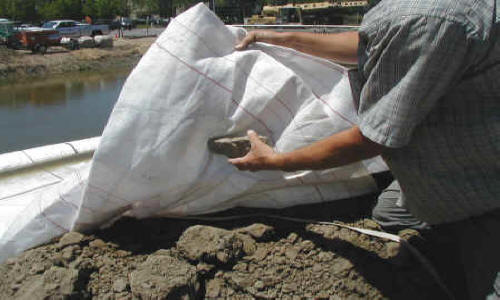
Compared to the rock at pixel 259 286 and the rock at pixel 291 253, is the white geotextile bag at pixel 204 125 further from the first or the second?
the rock at pixel 259 286

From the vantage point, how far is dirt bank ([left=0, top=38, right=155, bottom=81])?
14.2 meters

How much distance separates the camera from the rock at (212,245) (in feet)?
5.16

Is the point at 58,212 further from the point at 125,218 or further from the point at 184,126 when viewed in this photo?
the point at 184,126

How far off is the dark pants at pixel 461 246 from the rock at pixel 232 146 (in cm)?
58

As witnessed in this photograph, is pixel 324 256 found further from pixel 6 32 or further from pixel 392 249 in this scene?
pixel 6 32

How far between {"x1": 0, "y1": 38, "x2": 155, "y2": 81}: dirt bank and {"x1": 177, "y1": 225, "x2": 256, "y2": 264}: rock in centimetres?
1415

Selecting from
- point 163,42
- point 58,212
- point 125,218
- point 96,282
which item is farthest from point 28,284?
point 163,42

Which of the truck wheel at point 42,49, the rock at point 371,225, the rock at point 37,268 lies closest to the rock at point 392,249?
the rock at point 371,225

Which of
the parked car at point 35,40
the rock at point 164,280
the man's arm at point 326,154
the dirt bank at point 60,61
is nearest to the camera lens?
the man's arm at point 326,154

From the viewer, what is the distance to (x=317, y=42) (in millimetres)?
2029

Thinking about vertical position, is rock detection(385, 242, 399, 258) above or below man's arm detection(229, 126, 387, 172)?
below

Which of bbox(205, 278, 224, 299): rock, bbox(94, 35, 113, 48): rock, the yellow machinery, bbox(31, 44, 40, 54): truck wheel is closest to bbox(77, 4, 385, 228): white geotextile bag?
bbox(205, 278, 224, 299): rock

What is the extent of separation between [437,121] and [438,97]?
129mm

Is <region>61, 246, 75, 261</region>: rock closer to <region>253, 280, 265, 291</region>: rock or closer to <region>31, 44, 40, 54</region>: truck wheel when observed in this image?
<region>253, 280, 265, 291</region>: rock
